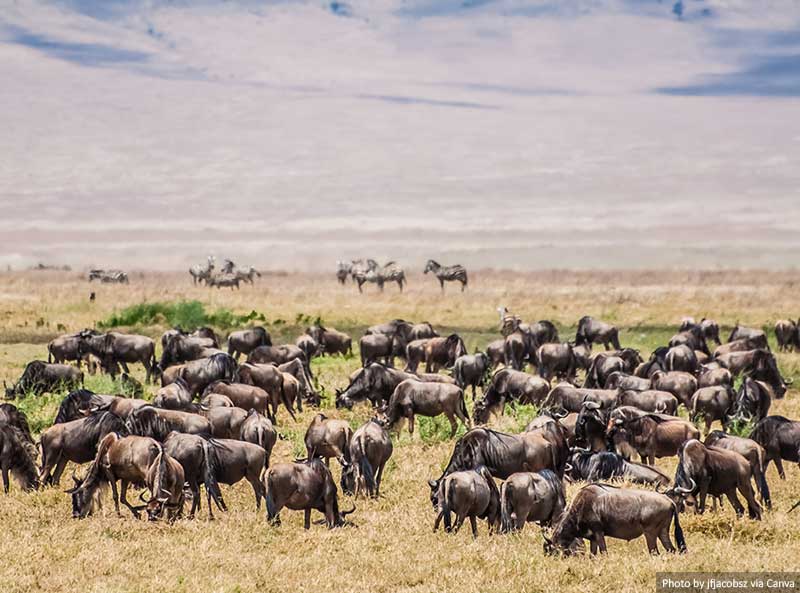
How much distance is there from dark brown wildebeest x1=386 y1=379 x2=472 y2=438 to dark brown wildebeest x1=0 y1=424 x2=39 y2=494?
6.80 meters

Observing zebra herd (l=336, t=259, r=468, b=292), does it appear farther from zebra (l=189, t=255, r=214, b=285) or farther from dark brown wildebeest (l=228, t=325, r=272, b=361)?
dark brown wildebeest (l=228, t=325, r=272, b=361)

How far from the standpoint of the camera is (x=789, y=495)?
16.2 m

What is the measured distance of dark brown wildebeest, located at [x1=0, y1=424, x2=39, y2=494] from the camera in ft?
52.2

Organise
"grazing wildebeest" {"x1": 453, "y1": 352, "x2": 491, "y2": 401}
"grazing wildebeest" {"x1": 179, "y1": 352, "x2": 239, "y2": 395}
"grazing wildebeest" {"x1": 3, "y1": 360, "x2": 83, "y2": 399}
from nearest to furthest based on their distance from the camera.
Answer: "grazing wildebeest" {"x1": 179, "y1": 352, "x2": 239, "y2": 395}, "grazing wildebeest" {"x1": 3, "y1": 360, "x2": 83, "y2": 399}, "grazing wildebeest" {"x1": 453, "y1": 352, "x2": 491, "y2": 401}

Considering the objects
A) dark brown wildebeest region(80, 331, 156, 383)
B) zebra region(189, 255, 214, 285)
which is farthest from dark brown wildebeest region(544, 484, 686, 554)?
zebra region(189, 255, 214, 285)

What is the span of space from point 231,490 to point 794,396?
1647 centimetres

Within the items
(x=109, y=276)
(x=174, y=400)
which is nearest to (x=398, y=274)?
(x=109, y=276)

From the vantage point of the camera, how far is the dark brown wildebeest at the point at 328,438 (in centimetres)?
1673

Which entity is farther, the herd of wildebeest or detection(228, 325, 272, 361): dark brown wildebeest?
detection(228, 325, 272, 361): dark brown wildebeest

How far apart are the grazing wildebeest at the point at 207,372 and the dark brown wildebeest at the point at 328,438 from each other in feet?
24.3

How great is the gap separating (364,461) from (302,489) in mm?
2409

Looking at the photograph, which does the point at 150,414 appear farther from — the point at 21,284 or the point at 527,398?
the point at 21,284

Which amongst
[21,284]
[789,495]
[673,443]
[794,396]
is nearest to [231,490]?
[673,443]

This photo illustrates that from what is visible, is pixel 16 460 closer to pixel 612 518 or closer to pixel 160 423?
pixel 160 423
